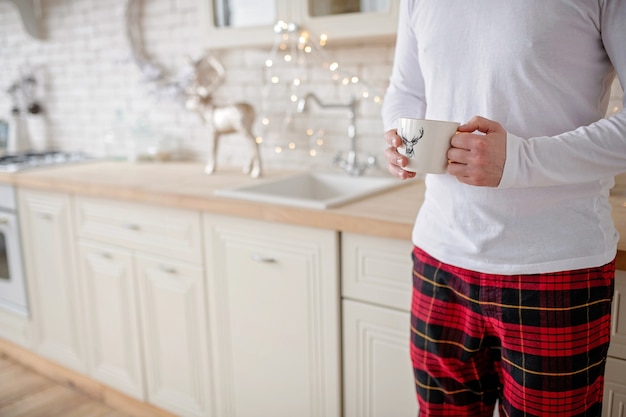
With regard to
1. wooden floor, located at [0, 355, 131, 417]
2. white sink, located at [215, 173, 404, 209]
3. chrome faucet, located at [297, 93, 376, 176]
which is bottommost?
wooden floor, located at [0, 355, 131, 417]

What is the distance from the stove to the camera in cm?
234

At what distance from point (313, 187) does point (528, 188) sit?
1222mm

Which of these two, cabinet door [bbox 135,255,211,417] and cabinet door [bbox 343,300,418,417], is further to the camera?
cabinet door [bbox 135,255,211,417]

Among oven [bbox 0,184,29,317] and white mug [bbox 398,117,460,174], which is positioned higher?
white mug [bbox 398,117,460,174]

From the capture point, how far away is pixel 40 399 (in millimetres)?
2271

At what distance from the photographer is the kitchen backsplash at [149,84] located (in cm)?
204

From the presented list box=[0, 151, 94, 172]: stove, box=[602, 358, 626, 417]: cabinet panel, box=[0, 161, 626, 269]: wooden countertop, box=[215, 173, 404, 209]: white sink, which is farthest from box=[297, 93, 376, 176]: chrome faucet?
box=[0, 151, 94, 172]: stove

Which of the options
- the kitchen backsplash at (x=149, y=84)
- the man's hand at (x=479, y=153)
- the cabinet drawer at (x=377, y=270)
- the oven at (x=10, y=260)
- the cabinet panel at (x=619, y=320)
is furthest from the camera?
the oven at (x=10, y=260)

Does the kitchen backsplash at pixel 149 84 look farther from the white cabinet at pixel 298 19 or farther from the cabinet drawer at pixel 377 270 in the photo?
the cabinet drawer at pixel 377 270

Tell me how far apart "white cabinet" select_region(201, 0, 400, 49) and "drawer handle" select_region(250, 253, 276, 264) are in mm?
682

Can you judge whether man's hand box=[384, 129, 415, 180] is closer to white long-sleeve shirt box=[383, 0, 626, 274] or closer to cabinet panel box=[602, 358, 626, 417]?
white long-sleeve shirt box=[383, 0, 626, 274]

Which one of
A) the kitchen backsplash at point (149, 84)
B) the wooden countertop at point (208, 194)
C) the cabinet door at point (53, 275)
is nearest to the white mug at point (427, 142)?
the wooden countertop at point (208, 194)

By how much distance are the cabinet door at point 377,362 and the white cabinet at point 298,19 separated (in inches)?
31.0

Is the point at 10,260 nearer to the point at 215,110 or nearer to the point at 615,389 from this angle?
the point at 215,110
